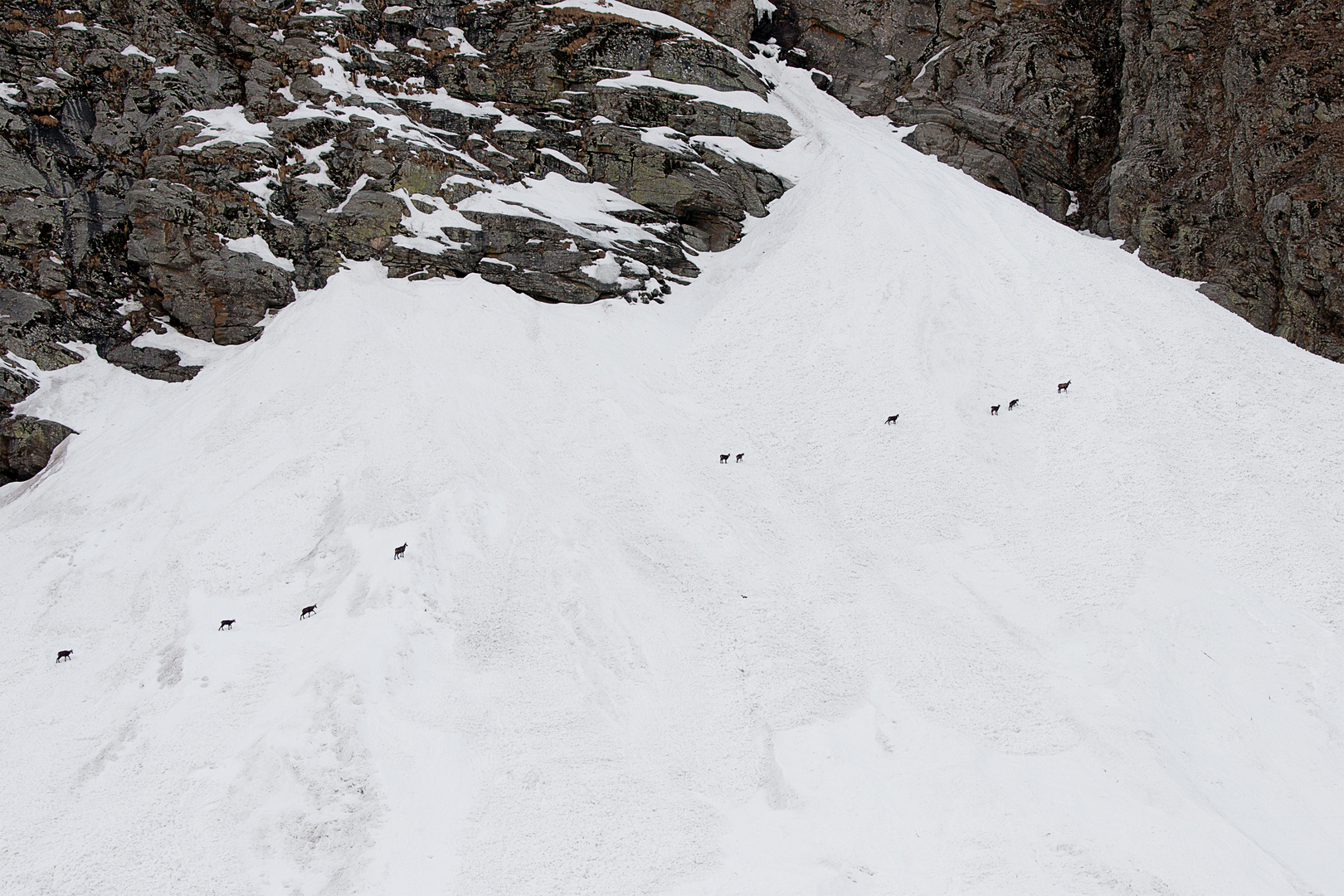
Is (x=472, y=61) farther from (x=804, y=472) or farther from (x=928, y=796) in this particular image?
(x=928, y=796)

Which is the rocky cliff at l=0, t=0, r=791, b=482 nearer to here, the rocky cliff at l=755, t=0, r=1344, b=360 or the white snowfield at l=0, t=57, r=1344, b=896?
the white snowfield at l=0, t=57, r=1344, b=896

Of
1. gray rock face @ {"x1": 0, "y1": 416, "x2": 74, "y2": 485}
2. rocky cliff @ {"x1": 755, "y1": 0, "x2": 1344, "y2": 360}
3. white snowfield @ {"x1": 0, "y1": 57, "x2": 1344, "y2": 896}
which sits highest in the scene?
rocky cliff @ {"x1": 755, "y1": 0, "x2": 1344, "y2": 360}

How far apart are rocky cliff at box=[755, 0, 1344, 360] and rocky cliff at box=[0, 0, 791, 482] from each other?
977cm

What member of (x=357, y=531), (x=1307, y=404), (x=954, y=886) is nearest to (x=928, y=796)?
(x=954, y=886)

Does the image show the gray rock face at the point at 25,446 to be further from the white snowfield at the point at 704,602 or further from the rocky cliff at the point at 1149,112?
the rocky cliff at the point at 1149,112

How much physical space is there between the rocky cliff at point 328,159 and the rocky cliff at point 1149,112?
9769mm

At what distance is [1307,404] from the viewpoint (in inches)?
733

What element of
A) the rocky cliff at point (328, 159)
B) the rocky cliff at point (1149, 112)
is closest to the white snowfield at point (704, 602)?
the rocky cliff at point (328, 159)

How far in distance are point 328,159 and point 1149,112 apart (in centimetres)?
3350

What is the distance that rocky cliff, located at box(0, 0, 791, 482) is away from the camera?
24631 mm

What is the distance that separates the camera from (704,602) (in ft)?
51.0

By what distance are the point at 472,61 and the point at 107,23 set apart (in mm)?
13438

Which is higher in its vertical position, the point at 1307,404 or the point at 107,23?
the point at 107,23

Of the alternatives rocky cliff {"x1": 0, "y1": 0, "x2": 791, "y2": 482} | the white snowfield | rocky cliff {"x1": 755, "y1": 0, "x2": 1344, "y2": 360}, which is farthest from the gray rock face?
rocky cliff {"x1": 755, "y1": 0, "x2": 1344, "y2": 360}
